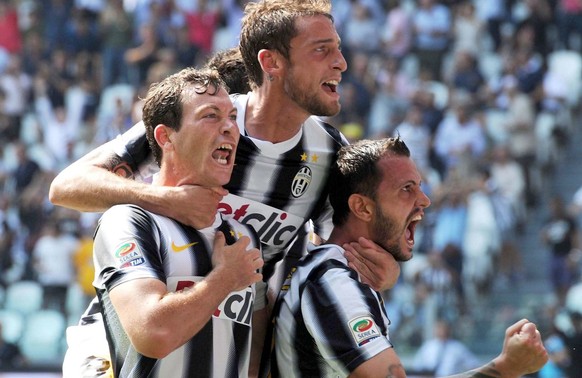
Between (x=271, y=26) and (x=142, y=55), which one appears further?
(x=142, y=55)

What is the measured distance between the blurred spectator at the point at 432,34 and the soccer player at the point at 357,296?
9770 millimetres

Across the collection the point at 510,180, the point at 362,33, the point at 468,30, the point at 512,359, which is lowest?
the point at 510,180

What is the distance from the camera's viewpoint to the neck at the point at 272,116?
15.1ft

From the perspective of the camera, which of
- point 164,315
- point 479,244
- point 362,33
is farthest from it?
point 362,33

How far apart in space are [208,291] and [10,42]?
1214 centimetres

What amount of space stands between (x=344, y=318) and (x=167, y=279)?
2.19 ft

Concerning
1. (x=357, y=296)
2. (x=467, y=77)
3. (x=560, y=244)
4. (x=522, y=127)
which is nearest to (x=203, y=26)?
(x=467, y=77)

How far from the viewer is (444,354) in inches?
445

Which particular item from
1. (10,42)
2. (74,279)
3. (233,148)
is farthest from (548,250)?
(233,148)

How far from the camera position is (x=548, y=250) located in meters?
12.2

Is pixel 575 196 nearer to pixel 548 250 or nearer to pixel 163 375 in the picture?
pixel 548 250

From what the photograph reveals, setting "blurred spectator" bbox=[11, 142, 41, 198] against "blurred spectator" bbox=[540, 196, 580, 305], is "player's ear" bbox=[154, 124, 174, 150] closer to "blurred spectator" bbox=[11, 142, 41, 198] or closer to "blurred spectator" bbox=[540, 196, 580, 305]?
"blurred spectator" bbox=[540, 196, 580, 305]

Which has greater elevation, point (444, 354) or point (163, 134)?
point (163, 134)

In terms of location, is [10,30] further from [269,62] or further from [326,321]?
[326,321]
